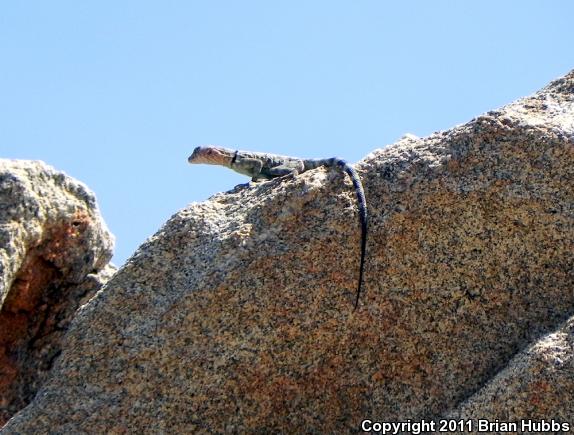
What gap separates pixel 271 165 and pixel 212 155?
119 centimetres

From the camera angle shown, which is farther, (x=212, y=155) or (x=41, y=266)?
(x=212, y=155)

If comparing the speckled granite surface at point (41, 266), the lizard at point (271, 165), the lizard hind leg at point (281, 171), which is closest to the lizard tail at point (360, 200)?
the lizard at point (271, 165)

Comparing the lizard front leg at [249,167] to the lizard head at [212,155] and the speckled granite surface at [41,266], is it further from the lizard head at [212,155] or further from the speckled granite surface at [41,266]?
the speckled granite surface at [41,266]

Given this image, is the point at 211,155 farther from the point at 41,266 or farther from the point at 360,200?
the point at 360,200

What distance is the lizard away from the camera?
6.18 meters

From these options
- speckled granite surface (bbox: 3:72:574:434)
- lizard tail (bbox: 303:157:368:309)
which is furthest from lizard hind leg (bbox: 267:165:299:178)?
speckled granite surface (bbox: 3:72:574:434)

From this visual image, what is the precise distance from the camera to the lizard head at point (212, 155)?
9.55 meters

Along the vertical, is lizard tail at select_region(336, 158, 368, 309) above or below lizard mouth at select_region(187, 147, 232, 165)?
below

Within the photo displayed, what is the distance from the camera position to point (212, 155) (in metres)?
9.61

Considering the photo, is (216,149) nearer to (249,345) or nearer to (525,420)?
(249,345)

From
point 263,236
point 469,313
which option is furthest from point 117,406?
point 469,313

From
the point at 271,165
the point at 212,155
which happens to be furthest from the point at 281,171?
the point at 212,155

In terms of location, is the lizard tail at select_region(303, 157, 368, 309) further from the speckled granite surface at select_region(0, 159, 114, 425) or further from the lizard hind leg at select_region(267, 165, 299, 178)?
the speckled granite surface at select_region(0, 159, 114, 425)

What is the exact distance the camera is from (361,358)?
596 cm
